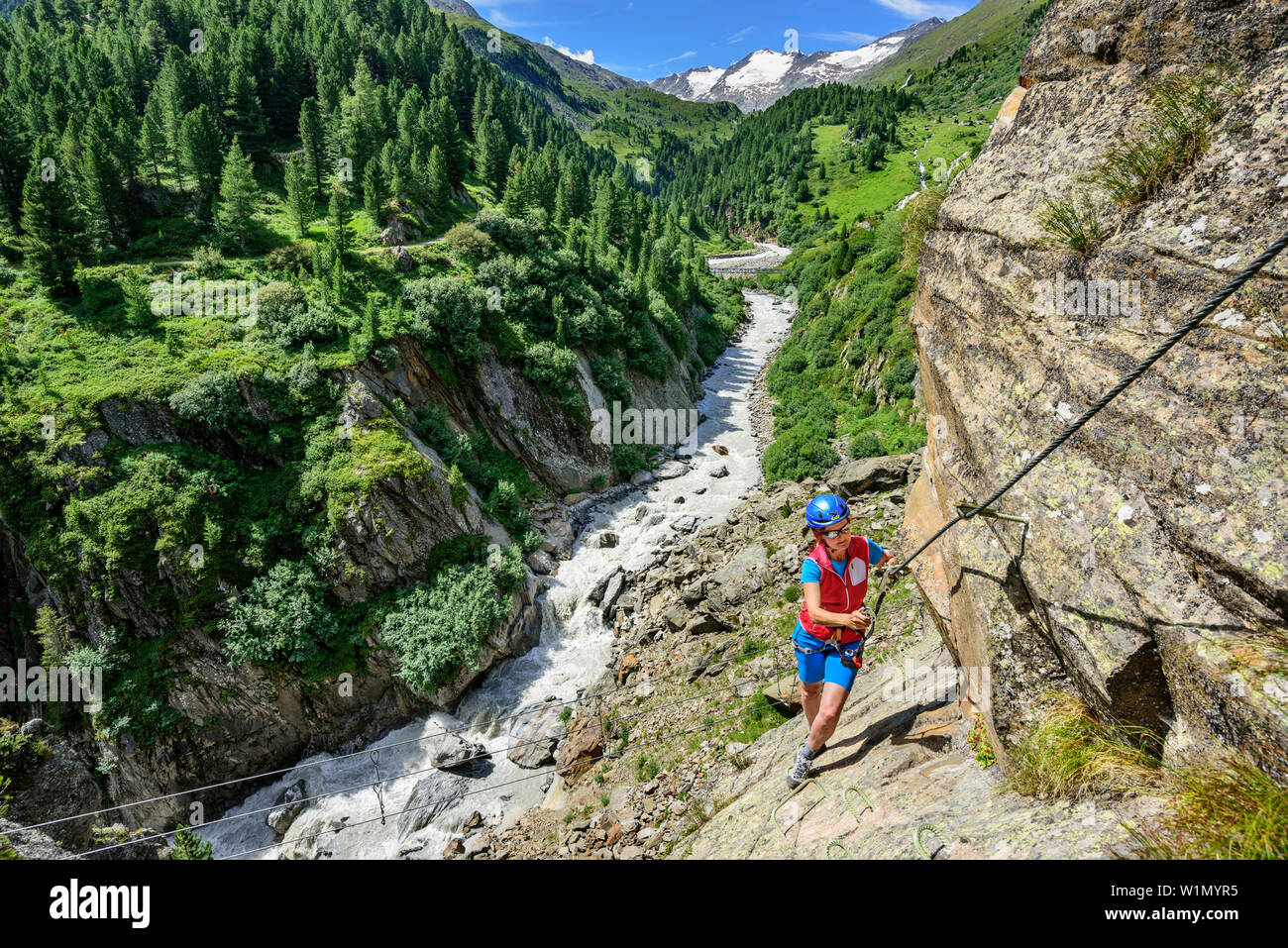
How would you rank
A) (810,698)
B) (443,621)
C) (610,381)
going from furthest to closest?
(610,381), (443,621), (810,698)

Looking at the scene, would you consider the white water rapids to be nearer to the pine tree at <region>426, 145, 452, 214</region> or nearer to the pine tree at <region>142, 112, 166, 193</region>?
the pine tree at <region>426, 145, 452, 214</region>

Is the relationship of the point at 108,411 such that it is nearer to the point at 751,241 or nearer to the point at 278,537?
the point at 278,537

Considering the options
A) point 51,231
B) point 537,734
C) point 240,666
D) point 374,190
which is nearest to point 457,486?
Result: point 240,666

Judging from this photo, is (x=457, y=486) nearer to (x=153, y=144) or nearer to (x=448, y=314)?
(x=448, y=314)

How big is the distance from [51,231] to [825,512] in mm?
38134

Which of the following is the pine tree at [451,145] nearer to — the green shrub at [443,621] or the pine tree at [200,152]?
the pine tree at [200,152]

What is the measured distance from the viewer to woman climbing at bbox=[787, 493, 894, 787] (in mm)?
6172

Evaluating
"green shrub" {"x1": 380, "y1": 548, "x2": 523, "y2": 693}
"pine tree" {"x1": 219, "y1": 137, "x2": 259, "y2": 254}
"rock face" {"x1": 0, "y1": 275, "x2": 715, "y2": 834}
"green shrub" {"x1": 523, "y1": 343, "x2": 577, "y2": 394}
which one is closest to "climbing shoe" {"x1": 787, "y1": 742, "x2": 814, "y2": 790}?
"rock face" {"x1": 0, "y1": 275, "x2": 715, "y2": 834}

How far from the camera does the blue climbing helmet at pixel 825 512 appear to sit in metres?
6.17

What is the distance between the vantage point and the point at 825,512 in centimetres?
622

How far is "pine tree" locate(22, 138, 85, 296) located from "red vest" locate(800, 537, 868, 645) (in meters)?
37.2
